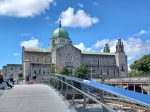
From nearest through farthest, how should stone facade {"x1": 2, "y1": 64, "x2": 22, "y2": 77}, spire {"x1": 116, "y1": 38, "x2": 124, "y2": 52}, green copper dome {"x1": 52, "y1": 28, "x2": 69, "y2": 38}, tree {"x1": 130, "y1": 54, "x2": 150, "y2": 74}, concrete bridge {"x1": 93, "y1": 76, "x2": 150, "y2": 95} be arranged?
concrete bridge {"x1": 93, "y1": 76, "x2": 150, "y2": 95} < stone facade {"x1": 2, "y1": 64, "x2": 22, "y2": 77} < tree {"x1": 130, "y1": 54, "x2": 150, "y2": 74} < green copper dome {"x1": 52, "y1": 28, "x2": 69, "y2": 38} < spire {"x1": 116, "y1": 38, "x2": 124, "y2": 52}

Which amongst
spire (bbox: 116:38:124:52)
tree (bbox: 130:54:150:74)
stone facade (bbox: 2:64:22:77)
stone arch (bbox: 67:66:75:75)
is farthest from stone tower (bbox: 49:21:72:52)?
tree (bbox: 130:54:150:74)

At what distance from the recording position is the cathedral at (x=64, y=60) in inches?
3095

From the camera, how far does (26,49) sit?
8288 cm

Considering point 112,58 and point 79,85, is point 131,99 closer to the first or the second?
point 79,85

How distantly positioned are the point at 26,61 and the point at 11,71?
9.49 meters

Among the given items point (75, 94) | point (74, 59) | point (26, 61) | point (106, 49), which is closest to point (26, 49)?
point (26, 61)

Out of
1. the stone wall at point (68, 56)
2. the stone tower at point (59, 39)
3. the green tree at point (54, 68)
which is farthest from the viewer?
the stone tower at point (59, 39)

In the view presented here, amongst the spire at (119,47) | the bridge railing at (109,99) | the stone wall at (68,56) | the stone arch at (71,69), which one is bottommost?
the bridge railing at (109,99)

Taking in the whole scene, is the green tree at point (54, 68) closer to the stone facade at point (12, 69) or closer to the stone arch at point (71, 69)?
the stone arch at point (71, 69)

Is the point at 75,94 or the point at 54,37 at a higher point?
the point at 54,37

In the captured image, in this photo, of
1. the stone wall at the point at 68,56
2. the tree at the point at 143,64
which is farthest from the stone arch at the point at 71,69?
the tree at the point at 143,64

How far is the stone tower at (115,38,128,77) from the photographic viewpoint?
90688 mm

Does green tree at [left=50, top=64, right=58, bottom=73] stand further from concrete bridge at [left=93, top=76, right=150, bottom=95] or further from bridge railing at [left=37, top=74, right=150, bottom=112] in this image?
bridge railing at [left=37, top=74, right=150, bottom=112]

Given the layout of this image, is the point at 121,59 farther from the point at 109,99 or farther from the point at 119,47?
the point at 109,99
